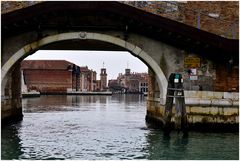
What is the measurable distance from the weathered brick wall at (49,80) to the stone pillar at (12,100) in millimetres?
47113

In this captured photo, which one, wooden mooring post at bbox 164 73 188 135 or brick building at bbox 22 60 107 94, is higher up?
brick building at bbox 22 60 107 94

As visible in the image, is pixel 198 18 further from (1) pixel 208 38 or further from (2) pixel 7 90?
(2) pixel 7 90

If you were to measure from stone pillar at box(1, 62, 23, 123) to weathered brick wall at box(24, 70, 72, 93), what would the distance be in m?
47.1

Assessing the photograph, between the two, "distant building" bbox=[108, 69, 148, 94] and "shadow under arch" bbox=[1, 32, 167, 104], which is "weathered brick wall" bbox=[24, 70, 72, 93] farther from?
"shadow under arch" bbox=[1, 32, 167, 104]

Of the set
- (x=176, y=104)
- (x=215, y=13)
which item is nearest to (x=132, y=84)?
(x=215, y=13)

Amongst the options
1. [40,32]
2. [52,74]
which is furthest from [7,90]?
[52,74]

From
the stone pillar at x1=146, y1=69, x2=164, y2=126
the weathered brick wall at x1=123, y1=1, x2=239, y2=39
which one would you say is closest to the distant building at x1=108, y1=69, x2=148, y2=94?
the stone pillar at x1=146, y1=69, x2=164, y2=126

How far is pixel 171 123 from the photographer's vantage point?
13445mm

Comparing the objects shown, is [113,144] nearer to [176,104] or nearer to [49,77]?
[176,104]

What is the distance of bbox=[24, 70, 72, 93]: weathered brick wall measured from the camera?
2621 inches

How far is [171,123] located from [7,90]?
6.93 meters

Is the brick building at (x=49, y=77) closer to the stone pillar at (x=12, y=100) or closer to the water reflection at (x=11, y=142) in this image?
the stone pillar at (x=12, y=100)

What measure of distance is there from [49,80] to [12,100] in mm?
49908

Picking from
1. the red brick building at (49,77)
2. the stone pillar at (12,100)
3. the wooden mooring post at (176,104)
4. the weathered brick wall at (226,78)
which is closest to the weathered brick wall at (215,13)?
the weathered brick wall at (226,78)
